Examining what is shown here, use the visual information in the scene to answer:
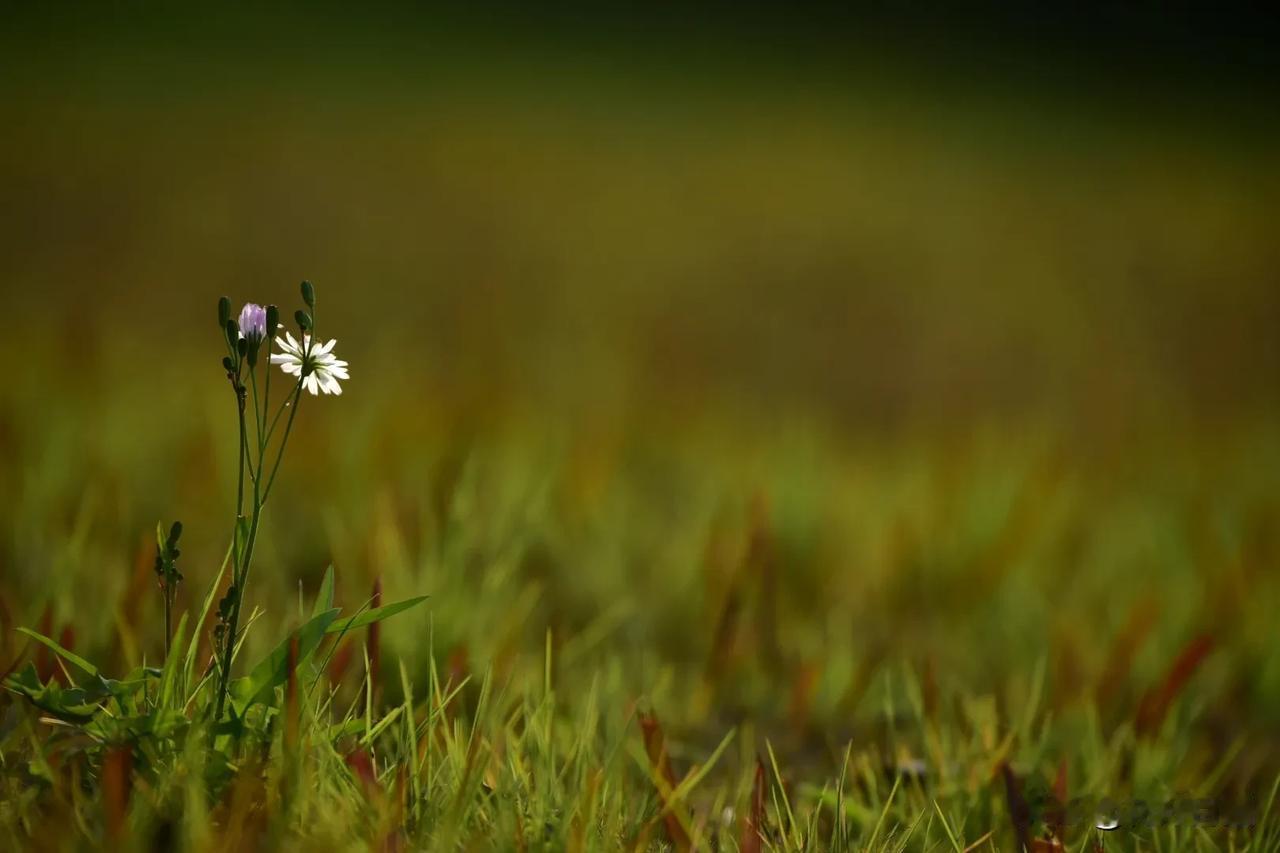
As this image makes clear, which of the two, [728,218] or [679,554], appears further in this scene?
[728,218]

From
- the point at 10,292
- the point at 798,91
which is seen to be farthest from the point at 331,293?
the point at 798,91

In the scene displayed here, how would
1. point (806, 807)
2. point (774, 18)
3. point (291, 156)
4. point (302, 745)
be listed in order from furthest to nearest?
point (774, 18)
point (291, 156)
point (806, 807)
point (302, 745)

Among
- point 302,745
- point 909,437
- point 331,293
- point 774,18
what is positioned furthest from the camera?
point 774,18

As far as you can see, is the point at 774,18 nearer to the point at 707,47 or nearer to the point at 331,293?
the point at 707,47

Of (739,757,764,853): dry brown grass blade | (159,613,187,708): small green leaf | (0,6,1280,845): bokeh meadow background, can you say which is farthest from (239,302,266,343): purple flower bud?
(739,757,764,853): dry brown grass blade

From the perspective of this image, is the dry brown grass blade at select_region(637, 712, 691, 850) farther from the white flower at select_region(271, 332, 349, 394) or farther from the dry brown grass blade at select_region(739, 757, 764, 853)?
the white flower at select_region(271, 332, 349, 394)

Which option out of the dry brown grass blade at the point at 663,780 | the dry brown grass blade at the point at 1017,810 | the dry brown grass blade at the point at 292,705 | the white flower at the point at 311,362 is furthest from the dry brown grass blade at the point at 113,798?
the dry brown grass blade at the point at 1017,810

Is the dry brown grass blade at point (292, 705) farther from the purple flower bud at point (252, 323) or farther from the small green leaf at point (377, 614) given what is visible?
the purple flower bud at point (252, 323)
